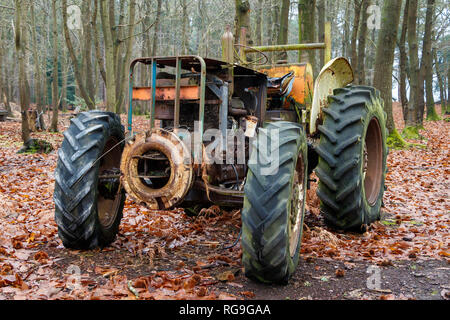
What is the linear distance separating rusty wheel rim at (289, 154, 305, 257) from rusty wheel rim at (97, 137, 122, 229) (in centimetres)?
195

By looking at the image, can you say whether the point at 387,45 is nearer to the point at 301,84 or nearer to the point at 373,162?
the point at 301,84

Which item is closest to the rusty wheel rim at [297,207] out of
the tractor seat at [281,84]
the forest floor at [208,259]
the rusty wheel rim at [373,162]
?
the forest floor at [208,259]

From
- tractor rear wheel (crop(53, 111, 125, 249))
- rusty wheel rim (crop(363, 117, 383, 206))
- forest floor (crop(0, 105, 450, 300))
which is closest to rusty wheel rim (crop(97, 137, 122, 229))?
tractor rear wheel (crop(53, 111, 125, 249))

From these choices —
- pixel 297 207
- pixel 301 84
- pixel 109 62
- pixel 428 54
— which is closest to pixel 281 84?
pixel 301 84

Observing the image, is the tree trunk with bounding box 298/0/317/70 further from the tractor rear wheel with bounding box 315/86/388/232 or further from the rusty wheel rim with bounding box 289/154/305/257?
the rusty wheel rim with bounding box 289/154/305/257

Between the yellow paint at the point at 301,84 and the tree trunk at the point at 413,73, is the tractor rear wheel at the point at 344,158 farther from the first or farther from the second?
the tree trunk at the point at 413,73

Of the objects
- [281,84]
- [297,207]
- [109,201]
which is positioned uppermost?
[281,84]

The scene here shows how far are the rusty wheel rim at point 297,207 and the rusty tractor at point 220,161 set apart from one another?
1cm

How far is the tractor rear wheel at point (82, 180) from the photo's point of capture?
391cm

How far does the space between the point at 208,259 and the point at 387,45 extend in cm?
960

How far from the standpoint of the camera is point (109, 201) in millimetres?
4762
